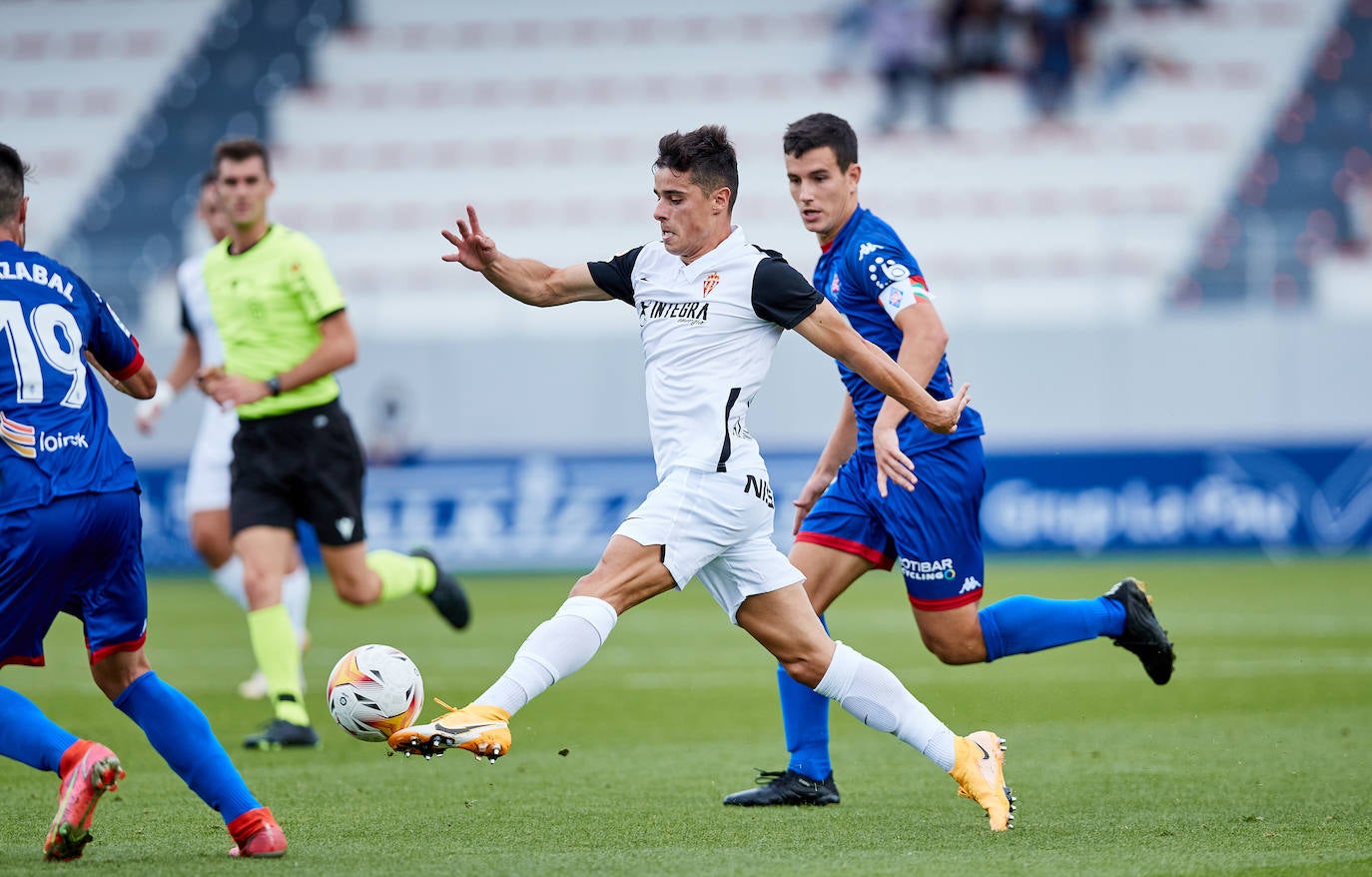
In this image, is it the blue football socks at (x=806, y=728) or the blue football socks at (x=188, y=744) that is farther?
the blue football socks at (x=806, y=728)

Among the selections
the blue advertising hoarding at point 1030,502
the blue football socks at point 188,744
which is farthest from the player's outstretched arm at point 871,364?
the blue advertising hoarding at point 1030,502

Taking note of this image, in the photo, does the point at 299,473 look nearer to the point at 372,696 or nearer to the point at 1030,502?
the point at 372,696

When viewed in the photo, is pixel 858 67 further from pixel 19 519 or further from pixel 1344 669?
pixel 19 519

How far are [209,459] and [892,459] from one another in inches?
212

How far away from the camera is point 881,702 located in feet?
17.5

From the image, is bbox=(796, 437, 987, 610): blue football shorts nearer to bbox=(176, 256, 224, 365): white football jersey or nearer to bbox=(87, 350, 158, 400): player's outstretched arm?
bbox=(87, 350, 158, 400): player's outstretched arm

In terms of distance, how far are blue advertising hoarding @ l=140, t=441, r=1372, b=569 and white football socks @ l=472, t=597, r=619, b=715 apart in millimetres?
12851

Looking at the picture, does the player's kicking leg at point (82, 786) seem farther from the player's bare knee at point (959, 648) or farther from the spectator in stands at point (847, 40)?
the spectator in stands at point (847, 40)

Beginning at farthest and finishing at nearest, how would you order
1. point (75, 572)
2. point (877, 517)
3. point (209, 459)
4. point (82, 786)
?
point (209, 459) < point (877, 517) < point (75, 572) < point (82, 786)

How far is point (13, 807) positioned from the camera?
586cm

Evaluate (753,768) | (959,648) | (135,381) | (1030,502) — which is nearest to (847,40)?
(1030,502)

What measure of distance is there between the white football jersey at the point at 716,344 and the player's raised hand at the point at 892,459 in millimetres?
480

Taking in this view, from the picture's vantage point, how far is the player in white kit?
5.03 metres

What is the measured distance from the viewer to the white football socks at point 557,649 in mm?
4766
